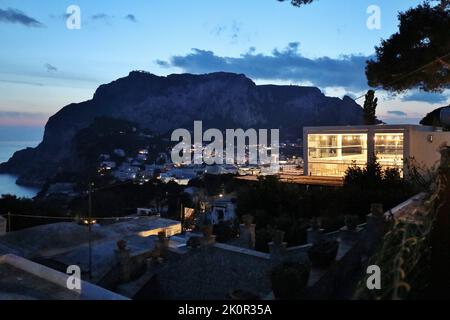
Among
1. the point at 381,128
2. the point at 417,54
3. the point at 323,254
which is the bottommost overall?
the point at 323,254

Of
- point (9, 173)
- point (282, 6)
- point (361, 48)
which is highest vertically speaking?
point (361, 48)

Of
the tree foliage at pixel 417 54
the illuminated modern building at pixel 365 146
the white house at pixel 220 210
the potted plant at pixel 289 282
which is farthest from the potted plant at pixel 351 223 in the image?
the illuminated modern building at pixel 365 146

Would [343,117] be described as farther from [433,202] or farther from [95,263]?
[433,202]

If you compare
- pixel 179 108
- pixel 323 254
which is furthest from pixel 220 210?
pixel 179 108

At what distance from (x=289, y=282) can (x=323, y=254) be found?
0.83 m

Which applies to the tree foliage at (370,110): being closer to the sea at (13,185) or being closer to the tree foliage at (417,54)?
the tree foliage at (417,54)

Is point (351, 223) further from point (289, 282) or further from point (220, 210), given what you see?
point (220, 210)

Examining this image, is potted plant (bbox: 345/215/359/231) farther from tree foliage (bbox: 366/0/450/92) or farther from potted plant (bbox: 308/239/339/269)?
tree foliage (bbox: 366/0/450/92)

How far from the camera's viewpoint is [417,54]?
413 inches

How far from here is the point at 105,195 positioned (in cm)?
3572

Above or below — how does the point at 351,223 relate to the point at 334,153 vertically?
below

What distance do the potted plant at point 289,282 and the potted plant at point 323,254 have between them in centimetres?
40
